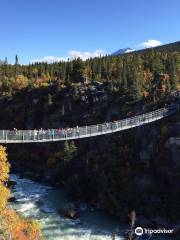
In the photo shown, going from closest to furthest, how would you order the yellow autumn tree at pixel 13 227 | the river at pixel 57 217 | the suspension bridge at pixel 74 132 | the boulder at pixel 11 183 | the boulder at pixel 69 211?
the yellow autumn tree at pixel 13 227
the suspension bridge at pixel 74 132
the river at pixel 57 217
the boulder at pixel 69 211
the boulder at pixel 11 183

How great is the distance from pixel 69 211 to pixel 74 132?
29.9ft

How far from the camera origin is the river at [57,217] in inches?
1500

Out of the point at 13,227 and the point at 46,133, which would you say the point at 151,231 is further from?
the point at 13,227

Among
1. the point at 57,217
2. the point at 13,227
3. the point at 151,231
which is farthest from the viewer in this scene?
the point at 57,217

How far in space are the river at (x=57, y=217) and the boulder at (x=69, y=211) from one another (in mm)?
586

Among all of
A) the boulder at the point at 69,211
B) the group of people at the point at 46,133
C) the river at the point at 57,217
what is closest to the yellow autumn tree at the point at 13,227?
the river at the point at 57,217

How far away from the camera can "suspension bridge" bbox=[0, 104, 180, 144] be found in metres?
35.4

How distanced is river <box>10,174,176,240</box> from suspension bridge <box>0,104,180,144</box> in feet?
28.0

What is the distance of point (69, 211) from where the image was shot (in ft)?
141

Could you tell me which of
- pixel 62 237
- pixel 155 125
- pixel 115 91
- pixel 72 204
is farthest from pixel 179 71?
pixel 62 237

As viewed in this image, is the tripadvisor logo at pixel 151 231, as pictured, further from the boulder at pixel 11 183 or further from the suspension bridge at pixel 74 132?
the boulder at pixel 11 183

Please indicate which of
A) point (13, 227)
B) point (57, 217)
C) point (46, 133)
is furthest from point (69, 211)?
point (13, 227)

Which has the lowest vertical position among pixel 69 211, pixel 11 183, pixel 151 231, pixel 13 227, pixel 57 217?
pixel 151 231

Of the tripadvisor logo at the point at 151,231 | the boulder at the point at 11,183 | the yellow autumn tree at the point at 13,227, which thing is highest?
the yellow autumn tree at the point at 13,227
